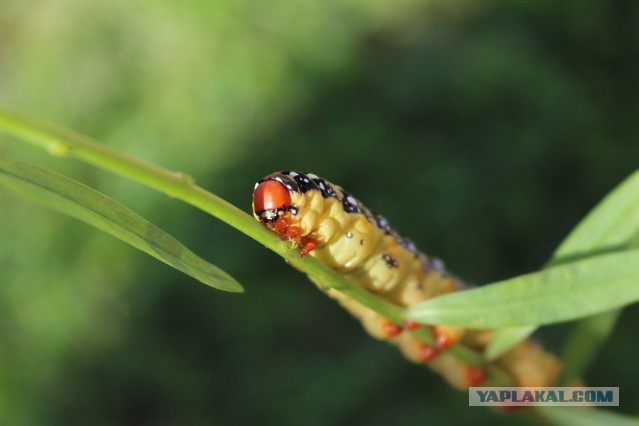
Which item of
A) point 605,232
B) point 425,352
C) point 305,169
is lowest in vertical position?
point 425,352

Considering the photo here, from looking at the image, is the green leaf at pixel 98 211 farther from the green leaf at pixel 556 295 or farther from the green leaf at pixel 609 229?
the green leaf at pixel 609 229

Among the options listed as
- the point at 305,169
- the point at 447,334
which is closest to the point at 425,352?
the point at 447,334

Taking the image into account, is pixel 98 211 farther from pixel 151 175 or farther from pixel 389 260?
pixel 389 260

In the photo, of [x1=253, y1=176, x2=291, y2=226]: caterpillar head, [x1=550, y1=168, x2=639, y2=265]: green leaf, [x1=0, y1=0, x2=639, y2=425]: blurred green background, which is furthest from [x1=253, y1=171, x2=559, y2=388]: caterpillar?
[x1=0, y1=0, x2=639, y2=425]: blurred green background

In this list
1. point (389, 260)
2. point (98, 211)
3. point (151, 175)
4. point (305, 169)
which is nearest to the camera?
point (151, 175)

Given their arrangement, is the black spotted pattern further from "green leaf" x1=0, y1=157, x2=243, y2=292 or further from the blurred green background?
the blurred green background

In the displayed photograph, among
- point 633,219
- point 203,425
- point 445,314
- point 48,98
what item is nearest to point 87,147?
point 445,314
